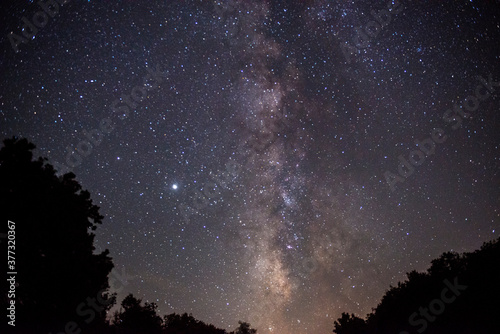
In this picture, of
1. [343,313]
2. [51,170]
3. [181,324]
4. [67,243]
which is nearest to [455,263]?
[343,313]

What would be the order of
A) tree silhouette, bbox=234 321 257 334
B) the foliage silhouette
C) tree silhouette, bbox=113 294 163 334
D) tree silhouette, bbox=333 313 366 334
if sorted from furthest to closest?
1. tree silhouette, bbox=234 321 257 334
2. tree silhouette, bbox=333 313 366 334
3. tree silhouette, bbox=113 294 163 334
4. the foliage silhouette

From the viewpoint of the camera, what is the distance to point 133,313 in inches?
1200

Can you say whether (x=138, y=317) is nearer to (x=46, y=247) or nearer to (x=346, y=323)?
(x=46, y=247)

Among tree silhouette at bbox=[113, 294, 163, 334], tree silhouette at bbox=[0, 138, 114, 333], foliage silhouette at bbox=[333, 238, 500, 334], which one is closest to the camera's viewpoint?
tree silhouette at bbox=[0, 138, 114, 333]

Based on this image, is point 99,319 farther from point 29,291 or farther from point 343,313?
point 343,313

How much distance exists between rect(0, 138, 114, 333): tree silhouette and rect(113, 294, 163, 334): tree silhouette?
1833 centimetres

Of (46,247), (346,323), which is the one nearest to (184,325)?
(346,323)

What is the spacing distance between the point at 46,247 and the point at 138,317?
2369 cm

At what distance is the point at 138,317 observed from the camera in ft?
98.5

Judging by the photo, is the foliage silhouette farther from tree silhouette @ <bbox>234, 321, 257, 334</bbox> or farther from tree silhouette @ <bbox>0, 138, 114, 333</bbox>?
tree silhouette @ <bbox>234, 321, 257, 334</bbox>

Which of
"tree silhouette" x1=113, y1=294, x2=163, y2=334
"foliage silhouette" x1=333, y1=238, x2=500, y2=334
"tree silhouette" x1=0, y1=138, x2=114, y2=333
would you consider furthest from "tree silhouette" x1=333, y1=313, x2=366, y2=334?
"tree silhouette" x1=0, y1=138, x2=114, y2=333

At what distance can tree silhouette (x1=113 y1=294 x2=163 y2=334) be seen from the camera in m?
28.8

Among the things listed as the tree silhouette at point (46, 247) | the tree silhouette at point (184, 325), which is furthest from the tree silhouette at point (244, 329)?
the tree silhouette at point (46, 247)

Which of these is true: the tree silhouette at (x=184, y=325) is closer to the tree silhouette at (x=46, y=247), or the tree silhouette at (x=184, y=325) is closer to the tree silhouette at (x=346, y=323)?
the tree silhouette at (x=346, y=323)
